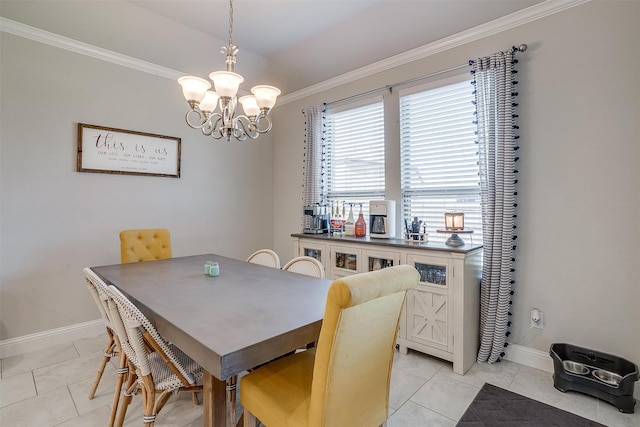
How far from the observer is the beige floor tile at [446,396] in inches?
76.3

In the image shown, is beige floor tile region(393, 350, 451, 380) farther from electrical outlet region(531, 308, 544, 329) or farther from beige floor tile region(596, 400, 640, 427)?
beige floor tile region(596, 400, 640, 427)

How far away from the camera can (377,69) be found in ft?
11.0

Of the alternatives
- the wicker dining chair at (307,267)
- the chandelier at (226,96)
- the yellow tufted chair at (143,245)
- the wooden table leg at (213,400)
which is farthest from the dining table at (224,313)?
the chandelier at (226,96)

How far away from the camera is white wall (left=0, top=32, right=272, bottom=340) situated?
8.80 feet

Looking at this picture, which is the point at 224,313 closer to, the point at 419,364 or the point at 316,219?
the point at 419,364

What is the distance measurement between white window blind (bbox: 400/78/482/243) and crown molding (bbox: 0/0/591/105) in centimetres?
36

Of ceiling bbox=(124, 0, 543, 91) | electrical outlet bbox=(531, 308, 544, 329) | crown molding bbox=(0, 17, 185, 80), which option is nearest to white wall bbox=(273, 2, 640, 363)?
electrical outlet bbox=(531, 308, 544, 329)

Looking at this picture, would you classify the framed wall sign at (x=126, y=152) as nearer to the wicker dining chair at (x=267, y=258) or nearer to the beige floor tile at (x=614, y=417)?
the wicker dining chair at (x=267, y=258)

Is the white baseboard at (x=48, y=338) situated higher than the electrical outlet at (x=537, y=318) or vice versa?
the electrical outlet at (x=537, y=318)

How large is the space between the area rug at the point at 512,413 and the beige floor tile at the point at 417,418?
9 centimetres

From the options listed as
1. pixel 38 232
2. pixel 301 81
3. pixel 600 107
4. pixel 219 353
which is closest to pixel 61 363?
pixel 38 232

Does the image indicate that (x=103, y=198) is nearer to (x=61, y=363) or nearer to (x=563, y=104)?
(x=61, y=363)

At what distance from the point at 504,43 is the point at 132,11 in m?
3.25

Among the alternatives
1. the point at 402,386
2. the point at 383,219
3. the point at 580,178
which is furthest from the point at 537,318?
the point at 383,219
